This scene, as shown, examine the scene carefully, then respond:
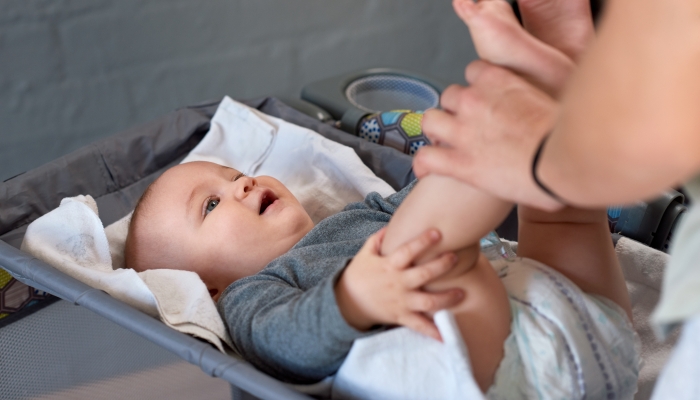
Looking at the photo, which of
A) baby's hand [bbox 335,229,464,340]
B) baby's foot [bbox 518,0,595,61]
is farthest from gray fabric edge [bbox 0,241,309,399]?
baby's foot [bbox 518,0,595,61]

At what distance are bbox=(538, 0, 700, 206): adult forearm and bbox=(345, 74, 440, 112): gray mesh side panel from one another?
41.3 inches

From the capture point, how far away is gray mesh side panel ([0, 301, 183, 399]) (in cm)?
94

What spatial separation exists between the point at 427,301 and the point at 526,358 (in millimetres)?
124

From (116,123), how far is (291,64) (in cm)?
58

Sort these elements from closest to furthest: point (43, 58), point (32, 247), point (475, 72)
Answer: point (475, 72), point (32, 247), point (43, 58)

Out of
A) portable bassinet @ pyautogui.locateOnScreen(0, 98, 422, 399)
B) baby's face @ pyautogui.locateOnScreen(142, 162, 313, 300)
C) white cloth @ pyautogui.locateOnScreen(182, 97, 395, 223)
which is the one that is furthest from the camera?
white cloth @ pyautogui.locateOnScreen(182, 97, 395, 223)

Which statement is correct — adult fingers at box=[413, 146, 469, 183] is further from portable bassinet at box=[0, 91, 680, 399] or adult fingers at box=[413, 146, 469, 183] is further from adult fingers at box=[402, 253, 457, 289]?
A: portable bassinet at box=[0, 91, 680, 399]

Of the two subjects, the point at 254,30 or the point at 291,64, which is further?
the point at 291,64

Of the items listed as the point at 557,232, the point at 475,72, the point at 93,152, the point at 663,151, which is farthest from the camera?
the point at 93,152

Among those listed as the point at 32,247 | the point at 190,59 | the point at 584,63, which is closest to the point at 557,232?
the point at 584,63

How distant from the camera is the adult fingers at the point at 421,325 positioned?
689 millimetres

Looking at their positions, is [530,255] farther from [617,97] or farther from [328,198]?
[328,198]

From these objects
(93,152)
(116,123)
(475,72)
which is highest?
(475,72)

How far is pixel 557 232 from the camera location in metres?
0.83
